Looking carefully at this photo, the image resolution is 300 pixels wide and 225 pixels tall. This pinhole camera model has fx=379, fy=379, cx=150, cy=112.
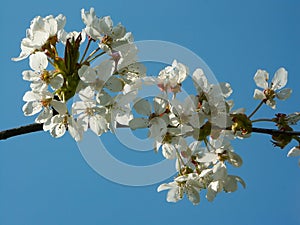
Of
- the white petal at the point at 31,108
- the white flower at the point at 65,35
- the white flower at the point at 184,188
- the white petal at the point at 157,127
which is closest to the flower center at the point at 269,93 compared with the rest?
the white flower at the point at 184,188

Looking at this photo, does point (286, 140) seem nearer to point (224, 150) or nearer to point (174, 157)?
point (224, 150)

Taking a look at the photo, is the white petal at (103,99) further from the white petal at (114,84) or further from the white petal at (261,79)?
the white petal at (261,79)

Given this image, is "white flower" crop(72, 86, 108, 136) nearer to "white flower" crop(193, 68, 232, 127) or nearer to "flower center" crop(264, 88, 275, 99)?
"white flower" crop(193, 68, 232, 127)

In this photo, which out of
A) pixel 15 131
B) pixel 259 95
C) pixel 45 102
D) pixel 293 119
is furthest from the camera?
pixel 259 95

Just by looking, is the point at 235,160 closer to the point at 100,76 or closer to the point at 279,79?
the point at 279,79

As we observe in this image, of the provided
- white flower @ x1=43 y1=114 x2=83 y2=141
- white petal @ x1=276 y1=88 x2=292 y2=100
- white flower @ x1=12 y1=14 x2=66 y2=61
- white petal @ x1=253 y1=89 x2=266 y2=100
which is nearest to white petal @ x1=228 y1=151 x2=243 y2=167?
white petal @ x1=253 y1=89 x2=266 y2=100

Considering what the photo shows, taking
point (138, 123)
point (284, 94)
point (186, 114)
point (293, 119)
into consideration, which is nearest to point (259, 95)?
point (284, 94)
